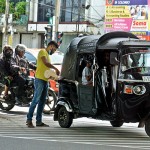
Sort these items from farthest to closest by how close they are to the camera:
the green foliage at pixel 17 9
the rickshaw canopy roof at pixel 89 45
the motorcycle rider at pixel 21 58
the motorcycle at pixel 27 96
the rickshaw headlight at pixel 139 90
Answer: the green foliage at pixel 17 9 < the motorcycle rider at pixel 21 58 < the motorcycle at pixel 27 96 < the rickshaw canopy roof at pixel 89 45 < the rickshaw headlight at pixel 139 90

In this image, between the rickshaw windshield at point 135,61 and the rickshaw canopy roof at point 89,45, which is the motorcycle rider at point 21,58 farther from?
the rickshaw windshield at point 135,61

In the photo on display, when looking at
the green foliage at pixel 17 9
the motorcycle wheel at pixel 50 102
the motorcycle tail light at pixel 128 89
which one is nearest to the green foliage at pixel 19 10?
the green foliage at pixel 17 9

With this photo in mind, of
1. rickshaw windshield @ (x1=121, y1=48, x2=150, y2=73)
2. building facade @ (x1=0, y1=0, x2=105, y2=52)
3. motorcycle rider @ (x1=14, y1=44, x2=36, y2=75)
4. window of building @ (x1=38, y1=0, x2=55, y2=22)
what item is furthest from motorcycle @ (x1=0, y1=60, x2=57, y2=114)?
window of building @ (x1=38, y1=0, x2=55, y2=22)

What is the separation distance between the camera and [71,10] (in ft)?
149

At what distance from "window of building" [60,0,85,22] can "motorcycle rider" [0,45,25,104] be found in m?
32.5

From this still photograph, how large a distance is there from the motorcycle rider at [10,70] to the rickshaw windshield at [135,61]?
4418 mm

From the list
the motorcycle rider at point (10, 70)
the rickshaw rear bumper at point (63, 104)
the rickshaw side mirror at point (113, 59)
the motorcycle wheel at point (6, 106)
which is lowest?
the motorcycle wheel at point (6, 106)

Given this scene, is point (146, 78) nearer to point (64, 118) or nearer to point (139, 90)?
point (139, 90)

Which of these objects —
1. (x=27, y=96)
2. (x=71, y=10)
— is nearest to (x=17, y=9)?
(x=71, y=10)

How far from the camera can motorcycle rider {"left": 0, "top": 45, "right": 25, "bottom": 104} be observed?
40.6ft

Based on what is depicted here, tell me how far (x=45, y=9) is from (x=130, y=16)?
47.3 feet

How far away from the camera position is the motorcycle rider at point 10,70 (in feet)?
40.6

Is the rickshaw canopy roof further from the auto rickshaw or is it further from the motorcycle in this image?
the motorcycle

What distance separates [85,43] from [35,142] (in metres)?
2.54
